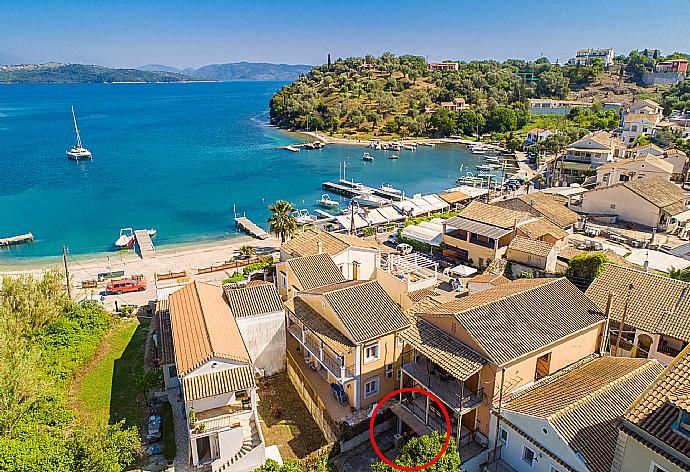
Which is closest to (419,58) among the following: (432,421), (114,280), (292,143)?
(292,143)

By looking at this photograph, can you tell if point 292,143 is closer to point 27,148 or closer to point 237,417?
point 27,148

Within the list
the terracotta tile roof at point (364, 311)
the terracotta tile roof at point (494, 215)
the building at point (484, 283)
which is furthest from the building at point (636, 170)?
the terracotta tile roof at point (364, 311)

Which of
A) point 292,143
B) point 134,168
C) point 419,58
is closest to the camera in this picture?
point 134,168

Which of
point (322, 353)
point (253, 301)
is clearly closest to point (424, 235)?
point (253, 301)

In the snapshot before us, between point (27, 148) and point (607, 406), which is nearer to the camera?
point (607, 406)

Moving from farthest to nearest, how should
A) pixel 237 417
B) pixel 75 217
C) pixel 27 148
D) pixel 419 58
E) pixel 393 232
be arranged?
1. pixel 419 58
2. pixel 27 148
3. pixel 75 217
4. pixel 393 232
5. pixel 237 417

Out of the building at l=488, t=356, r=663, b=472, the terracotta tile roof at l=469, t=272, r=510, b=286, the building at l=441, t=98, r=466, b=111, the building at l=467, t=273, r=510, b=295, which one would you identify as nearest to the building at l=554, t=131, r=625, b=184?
the terracotta tile roof at l=469, t=272, r=510, b=286

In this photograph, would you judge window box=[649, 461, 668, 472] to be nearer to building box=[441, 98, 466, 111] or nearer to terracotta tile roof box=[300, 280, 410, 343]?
terracotta tile roof box=[300, 280, 410, 343]
